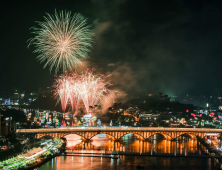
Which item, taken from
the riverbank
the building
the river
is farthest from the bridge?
the riverbank

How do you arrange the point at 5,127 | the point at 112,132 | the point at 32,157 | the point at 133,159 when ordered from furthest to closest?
the point at 112,132 → the point at 5,127 → the point at 133,159 → the point at 32,157

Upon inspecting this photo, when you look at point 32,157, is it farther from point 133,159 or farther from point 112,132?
point 112,132

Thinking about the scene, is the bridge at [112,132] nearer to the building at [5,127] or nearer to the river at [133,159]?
the building at [5,127]

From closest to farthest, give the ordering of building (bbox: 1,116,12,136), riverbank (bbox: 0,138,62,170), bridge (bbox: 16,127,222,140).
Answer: riverbank (bbox: 0,138,62,170) < building (bbox: 1,116,12,136) < bridge (bbox: 16,127,222,140)

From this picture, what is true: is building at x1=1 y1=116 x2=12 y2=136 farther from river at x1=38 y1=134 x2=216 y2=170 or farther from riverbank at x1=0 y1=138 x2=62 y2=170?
river at x1=38 y1=134 x2=216 y2=170

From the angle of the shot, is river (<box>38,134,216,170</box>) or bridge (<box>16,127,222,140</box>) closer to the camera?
river (<box>38,134,216,170</box>)

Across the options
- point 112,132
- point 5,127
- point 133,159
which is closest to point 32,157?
point 5,127

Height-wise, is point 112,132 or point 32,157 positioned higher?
point 112,132

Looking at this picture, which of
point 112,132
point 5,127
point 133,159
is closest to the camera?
point 133,159

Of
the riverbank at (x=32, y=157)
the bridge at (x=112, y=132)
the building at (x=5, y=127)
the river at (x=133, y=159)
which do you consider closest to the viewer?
the riverbank at (x=32, y=157)

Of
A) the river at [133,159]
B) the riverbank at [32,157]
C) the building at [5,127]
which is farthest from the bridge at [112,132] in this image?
the riverbank at [32,157]

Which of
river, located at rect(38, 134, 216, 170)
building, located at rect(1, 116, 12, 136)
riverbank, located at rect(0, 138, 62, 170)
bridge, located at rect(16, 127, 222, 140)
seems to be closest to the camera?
riverbank, located at rect(0, 138, 62, 170)

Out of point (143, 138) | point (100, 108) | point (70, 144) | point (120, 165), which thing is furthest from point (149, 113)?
point (120, 165)
